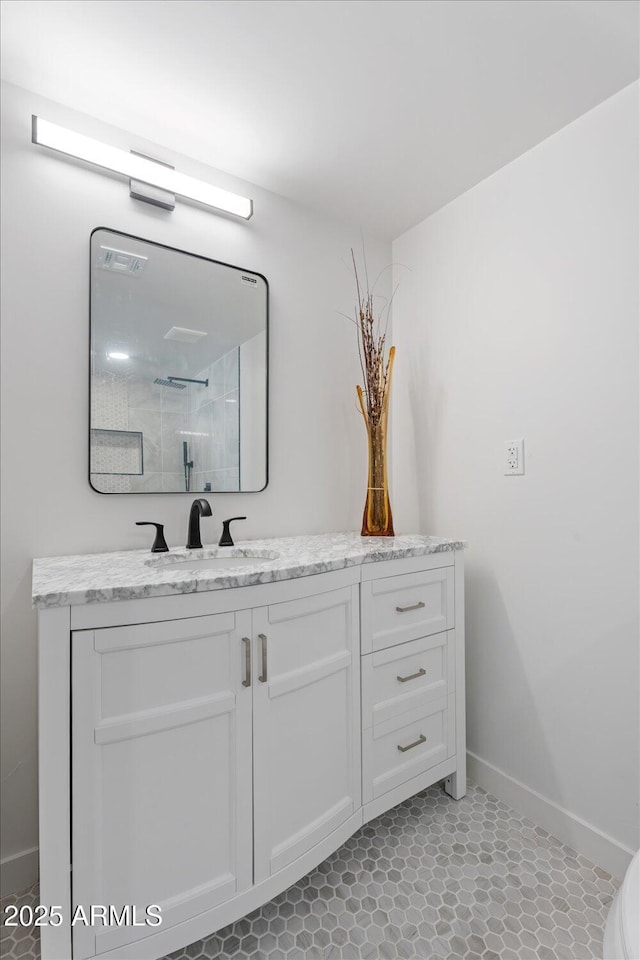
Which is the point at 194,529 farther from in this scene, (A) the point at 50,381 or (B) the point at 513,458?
(B) the point at 513,458

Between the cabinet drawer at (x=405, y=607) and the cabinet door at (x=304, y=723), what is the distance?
6 cm

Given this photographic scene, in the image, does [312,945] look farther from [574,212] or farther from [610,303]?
[574,212]

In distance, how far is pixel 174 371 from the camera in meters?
1.62

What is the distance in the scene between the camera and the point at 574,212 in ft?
4.96

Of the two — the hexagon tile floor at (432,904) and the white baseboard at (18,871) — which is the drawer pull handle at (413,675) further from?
the white baseboard at (18,871)

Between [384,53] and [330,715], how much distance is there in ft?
5.99

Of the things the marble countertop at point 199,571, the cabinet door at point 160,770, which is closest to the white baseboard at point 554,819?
the marble countertop at point 199,571

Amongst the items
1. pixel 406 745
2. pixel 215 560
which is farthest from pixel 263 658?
pixel 406 745

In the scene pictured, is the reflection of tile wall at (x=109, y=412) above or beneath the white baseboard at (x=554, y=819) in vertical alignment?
above

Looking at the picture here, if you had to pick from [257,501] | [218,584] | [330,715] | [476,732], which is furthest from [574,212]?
[476,732]

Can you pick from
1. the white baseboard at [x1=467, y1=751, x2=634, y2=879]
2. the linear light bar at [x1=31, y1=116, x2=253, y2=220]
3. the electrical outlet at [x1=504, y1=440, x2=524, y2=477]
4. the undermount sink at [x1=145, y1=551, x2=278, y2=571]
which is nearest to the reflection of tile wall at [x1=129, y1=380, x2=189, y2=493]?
the undermount sink at [x1=145, y1=551, x2=278, y2=571]

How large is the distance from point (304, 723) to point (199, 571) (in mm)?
508

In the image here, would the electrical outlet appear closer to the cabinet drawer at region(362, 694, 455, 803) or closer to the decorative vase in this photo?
the decorative vase

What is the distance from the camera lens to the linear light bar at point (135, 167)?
1.38 m
